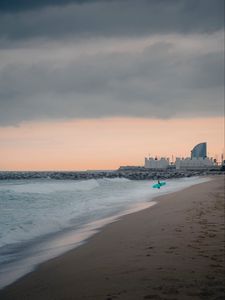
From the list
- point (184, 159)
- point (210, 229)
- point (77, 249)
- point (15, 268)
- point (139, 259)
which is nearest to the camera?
point (139, 259)

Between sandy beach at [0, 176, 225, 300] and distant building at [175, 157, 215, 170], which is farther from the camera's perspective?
distant building at [175, 157, 215, 170]

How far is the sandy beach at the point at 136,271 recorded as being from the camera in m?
4.43

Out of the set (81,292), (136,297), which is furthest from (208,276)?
(81,292)

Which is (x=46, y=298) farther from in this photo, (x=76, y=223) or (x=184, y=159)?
(x=184, y=159)

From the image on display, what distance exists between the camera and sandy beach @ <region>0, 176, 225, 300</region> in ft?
14.5

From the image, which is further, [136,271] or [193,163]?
[193,163]

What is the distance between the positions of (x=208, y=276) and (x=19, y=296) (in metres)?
2.48

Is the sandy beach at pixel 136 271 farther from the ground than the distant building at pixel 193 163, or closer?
closer

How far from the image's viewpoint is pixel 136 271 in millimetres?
5289

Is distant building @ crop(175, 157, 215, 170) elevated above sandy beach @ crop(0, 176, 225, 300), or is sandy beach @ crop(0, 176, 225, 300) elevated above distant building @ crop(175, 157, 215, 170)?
distant building @ crop(175, 157, 215, 170)

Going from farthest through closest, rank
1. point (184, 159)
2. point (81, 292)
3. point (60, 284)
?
point (184, 159), point (60, 284), point (81, 292)

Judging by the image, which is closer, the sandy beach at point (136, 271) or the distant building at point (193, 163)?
the sandy beach at point (136, 271)

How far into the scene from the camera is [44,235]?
10.7 meters

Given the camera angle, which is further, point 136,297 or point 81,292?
point 81,292
